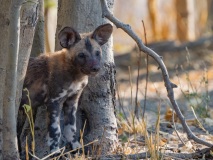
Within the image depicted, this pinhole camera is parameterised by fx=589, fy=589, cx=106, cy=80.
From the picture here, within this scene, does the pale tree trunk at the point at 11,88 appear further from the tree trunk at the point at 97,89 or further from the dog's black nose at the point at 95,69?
the tree trunk at the point at 97,89

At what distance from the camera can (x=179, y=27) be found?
590 inches

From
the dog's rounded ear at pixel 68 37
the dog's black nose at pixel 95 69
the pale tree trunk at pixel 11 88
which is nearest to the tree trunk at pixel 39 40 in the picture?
the dog's rounded ear at pixel 68 37

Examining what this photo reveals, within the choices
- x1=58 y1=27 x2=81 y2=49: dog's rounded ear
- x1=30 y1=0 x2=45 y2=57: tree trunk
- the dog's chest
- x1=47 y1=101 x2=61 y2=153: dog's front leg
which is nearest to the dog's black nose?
the dog's chest

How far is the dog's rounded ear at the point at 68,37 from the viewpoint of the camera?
207 inches

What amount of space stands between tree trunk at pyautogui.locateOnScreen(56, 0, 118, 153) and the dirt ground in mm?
472

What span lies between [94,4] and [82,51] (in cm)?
58

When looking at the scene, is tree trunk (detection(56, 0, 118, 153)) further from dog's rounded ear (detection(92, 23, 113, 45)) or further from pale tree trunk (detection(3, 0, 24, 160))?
pale tree trunk (detection(3, 0, 24, 160))

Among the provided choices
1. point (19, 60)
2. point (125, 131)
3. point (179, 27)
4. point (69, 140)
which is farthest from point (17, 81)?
point (179, 27)

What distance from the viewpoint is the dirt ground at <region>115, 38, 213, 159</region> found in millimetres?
6449

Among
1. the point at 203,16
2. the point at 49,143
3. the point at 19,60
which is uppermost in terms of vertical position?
the point at 203,16

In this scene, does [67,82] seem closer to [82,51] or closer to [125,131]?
[82,51]

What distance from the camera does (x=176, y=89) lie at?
9.78 m

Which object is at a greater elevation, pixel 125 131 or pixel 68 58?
pixel 68 58

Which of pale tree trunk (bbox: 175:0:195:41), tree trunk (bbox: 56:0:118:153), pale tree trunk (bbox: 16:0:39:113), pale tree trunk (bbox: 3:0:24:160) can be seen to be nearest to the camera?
pale tree trunk (bbox: 3:0:24:160)
